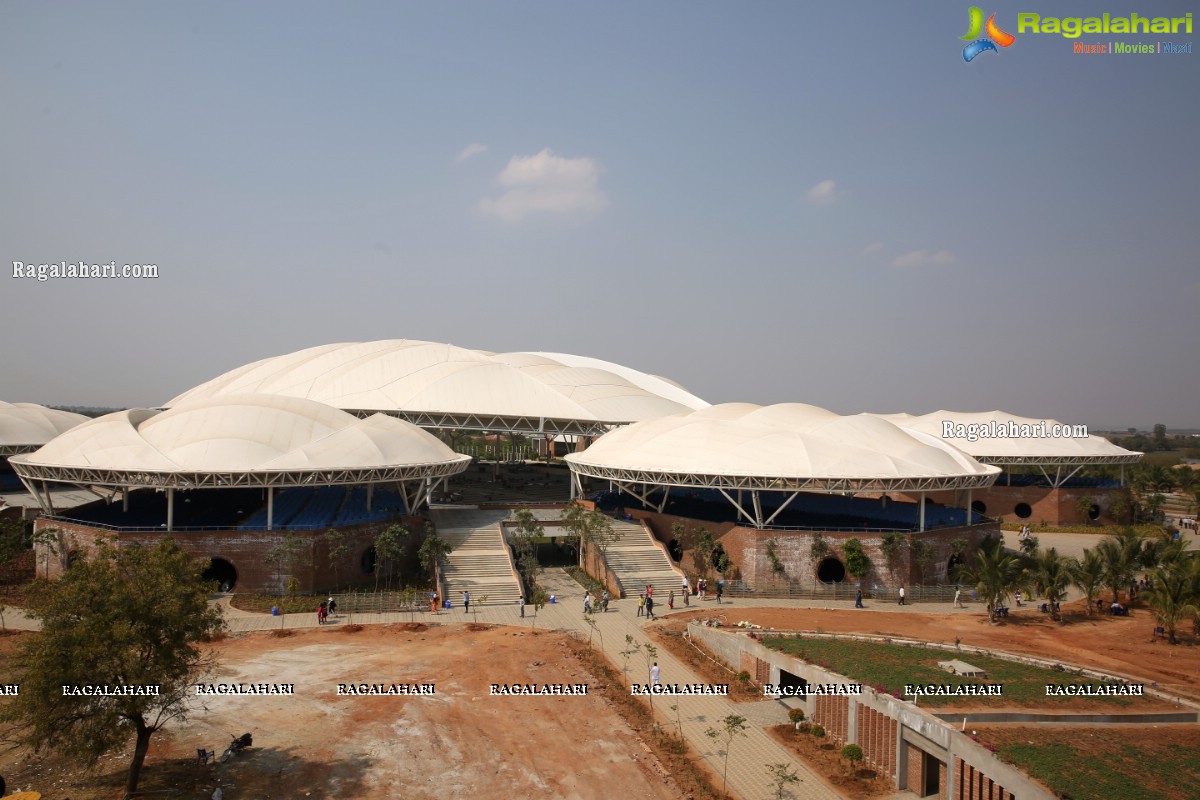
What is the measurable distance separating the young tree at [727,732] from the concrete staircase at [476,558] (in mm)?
14087

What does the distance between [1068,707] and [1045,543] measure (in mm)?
34754

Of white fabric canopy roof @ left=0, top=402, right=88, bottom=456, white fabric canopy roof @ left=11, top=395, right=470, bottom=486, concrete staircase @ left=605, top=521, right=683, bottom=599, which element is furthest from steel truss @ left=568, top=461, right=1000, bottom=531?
white fabric canopy roof @ left=0, top=402, right=88, bottom=456

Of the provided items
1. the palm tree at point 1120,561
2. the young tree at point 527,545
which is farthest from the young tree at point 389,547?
the palm tree at point 1120,561

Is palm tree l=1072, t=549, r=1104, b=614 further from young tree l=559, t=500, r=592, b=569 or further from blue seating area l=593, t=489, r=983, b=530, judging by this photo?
young tree l=559, t=500, r=592, b=569

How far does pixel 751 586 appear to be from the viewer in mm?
33844

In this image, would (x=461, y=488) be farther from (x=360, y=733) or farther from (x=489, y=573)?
(x=360, y=733)

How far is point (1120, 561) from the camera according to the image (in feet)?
98.8

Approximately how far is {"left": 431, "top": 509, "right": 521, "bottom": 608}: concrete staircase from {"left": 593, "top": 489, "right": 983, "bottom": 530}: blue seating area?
8065 millimetres

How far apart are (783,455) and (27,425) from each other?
51701 mm

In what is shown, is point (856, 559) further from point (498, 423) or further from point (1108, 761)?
point (498, 423)

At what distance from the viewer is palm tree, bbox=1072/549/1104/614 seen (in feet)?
96.4

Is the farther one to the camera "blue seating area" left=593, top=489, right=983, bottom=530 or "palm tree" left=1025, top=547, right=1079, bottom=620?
A: "blue seating area" left=593, top=489, right=983, bottom=530

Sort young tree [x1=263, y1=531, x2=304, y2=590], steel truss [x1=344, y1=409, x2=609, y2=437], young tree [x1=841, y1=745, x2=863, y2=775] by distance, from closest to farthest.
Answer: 1. young tree [x1=841, y1=745, x2=863, y2=775]
2. young tree [x1=263, y1=531, x2=304, y2=590]
3. steel truss [x1=344, y1=409, x2=609, y2=437]

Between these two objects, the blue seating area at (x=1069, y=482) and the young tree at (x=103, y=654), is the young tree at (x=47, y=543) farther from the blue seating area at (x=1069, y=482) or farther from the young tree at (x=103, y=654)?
the blue seating area at (x=1069, y=482)
